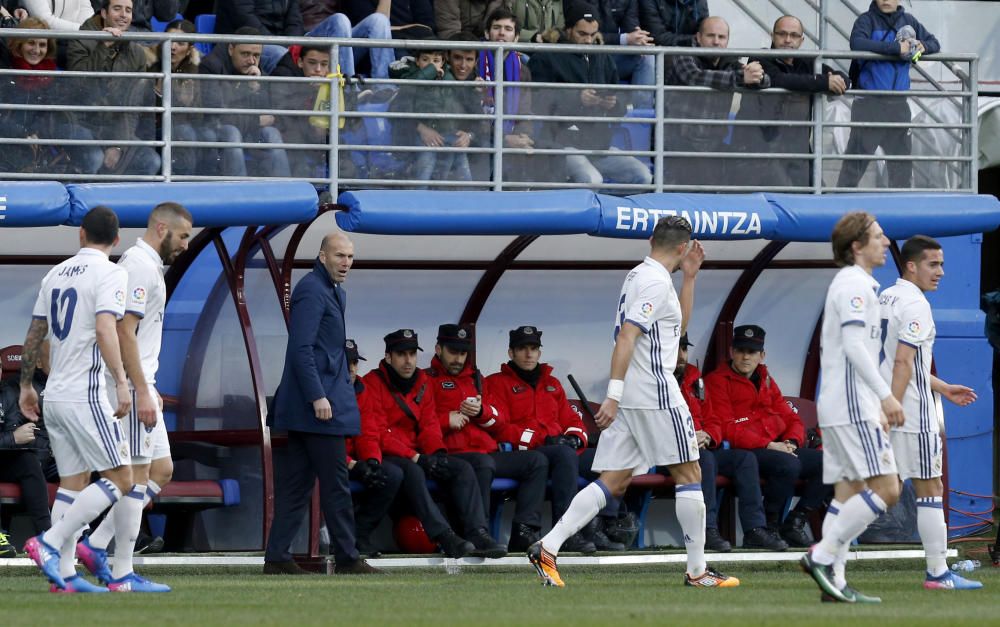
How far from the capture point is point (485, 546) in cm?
1127

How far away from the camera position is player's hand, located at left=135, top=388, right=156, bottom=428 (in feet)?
28.6

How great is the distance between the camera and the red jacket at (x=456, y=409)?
39.8ft

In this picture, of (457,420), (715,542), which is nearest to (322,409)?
(457,420)

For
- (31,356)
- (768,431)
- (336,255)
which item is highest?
(336,255)

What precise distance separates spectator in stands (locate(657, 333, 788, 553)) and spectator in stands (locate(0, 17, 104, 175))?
13.9 ft

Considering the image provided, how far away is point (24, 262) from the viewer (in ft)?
40.7

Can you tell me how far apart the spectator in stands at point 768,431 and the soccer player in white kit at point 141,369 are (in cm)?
481

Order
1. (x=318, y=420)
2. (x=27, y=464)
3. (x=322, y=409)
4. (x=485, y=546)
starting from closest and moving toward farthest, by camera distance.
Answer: (x=322, y=409) → (x=318, y=420) → (x=27, y=464) → (x=485, y=546)

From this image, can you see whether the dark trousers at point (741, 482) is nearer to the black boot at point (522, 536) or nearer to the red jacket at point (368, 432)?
the black boot at point (522, 536)

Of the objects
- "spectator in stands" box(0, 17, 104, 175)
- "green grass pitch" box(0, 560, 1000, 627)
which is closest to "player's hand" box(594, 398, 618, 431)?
"green grass pitch" box(0, 560, 1000, 627)

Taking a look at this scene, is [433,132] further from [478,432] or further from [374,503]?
[374,503]

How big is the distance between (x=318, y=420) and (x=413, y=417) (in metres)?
1.45

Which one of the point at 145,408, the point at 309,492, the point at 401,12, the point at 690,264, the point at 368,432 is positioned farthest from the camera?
the point at 401,12

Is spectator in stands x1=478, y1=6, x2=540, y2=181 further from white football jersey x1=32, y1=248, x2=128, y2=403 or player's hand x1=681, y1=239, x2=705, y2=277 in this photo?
white football jersey x1=32, y1=248, x2=128, y2=403
